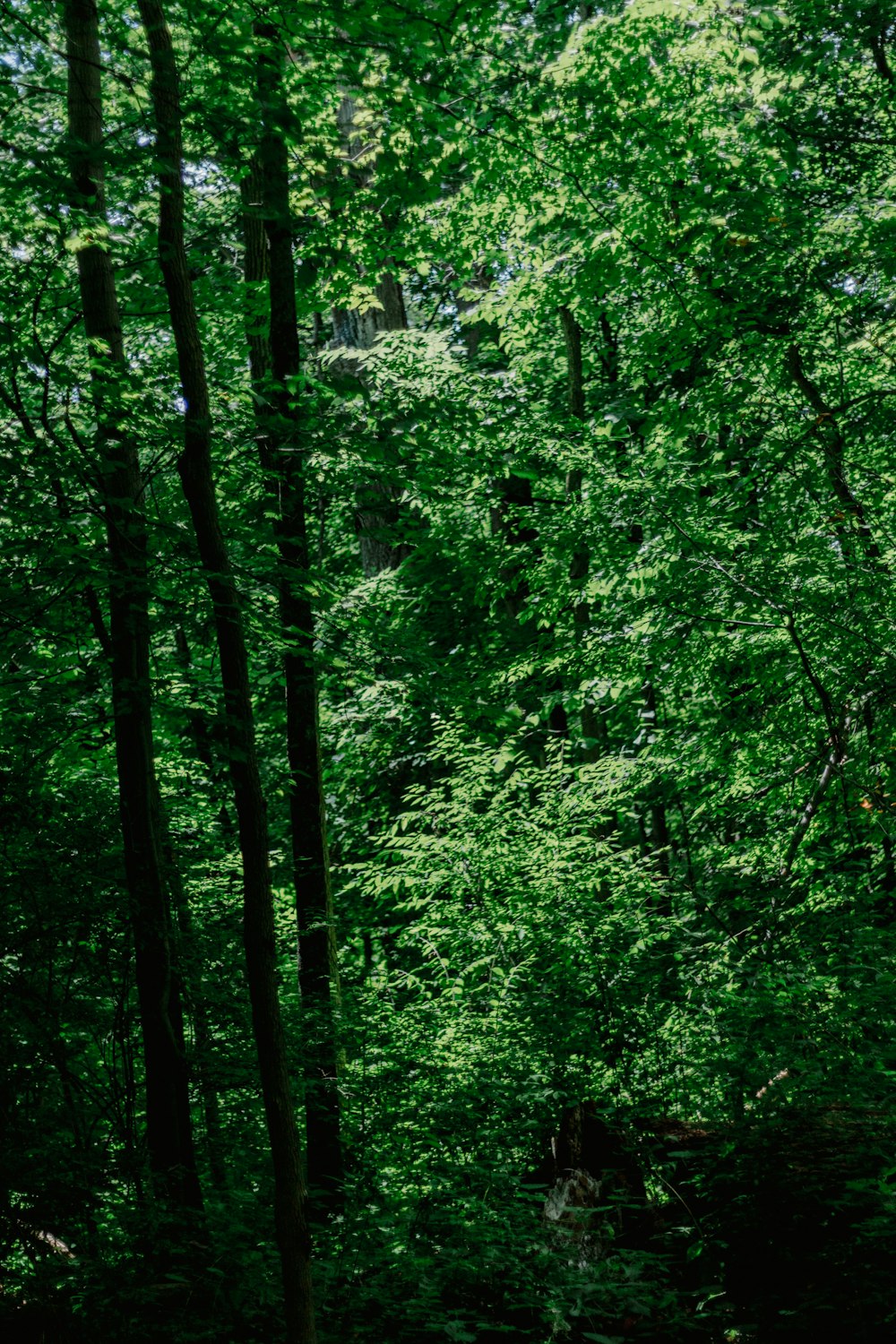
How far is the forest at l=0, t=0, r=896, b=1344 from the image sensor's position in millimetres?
3635

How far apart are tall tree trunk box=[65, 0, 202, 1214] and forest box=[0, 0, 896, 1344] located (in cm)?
2

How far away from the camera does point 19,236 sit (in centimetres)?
405

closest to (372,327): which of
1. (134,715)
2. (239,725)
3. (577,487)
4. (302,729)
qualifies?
(577,487)

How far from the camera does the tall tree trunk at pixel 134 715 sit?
4.00 meters

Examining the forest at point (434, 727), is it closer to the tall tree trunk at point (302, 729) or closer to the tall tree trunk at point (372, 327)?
the tall tree trunk at point (302, 729)

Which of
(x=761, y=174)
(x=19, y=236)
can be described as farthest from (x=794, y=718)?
(x=19, y=236)

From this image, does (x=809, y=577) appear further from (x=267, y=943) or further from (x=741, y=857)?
(x=267, y=943)

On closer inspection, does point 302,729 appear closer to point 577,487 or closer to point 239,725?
point 239,725

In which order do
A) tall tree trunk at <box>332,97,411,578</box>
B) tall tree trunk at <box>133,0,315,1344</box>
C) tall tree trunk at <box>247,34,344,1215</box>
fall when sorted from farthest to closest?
tall tree trunk at <box>332,97,411,578</box>, tall tree trunk at <box>247,34,344,1215</box>, tall tree trunk at <box>133,0,315,1344</box>

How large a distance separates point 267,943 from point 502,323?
7953mm

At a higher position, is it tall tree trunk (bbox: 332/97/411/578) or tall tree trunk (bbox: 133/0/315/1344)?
tall tree trunk (bbox: 332/97/411/578)

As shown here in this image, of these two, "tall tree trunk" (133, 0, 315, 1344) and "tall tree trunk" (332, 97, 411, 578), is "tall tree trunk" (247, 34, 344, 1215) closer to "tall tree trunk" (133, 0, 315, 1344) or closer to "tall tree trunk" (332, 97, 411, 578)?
"tall tree trunk" (133, 0, 315, 1344)

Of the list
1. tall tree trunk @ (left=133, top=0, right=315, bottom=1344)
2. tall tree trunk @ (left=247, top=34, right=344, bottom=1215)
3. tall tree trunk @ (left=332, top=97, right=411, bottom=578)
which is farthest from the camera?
tall tree trunk @ (left=332, top=97, right=411, bottom=578)

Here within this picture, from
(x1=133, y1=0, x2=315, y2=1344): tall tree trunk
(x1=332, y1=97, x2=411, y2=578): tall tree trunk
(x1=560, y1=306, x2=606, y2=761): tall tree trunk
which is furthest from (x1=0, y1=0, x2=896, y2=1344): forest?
(x1=332, y1=97, x2=411, y2=578): tall tree trunk
